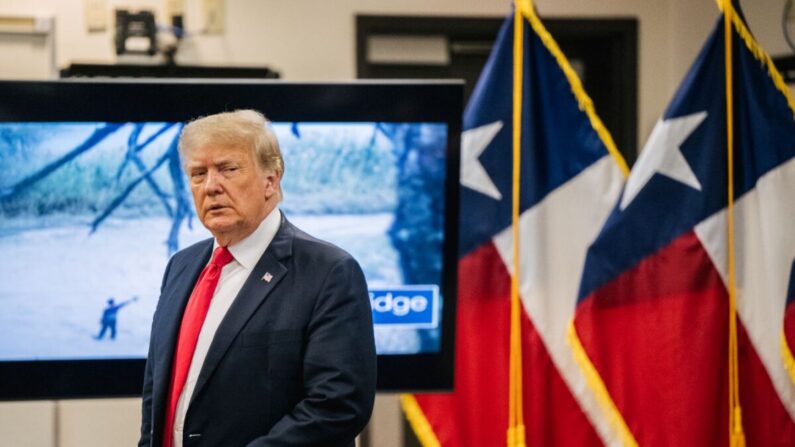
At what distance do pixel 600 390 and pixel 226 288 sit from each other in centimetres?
155

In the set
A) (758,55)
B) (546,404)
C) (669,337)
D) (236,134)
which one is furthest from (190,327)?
(758,55)

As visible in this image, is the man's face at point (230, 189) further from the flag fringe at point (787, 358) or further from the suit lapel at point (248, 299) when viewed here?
the flag fringe at point (787, 358)

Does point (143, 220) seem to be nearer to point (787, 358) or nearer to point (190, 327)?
point (190, 327)

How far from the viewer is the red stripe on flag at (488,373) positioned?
3.05 metres

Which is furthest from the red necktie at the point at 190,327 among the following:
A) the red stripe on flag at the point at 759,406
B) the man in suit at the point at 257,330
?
the red stripe on flag at the point at 759,406

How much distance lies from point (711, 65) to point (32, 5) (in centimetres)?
230

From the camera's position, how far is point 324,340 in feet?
5.49

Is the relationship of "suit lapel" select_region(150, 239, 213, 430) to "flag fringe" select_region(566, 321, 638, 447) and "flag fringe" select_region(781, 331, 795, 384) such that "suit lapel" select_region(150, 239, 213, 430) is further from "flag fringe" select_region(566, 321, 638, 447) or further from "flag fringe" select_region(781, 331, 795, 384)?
"flag fringe" select_region(781, 331, 795, 384)

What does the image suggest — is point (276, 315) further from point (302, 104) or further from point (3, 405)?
point (3, 405)

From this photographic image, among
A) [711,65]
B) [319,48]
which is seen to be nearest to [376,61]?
[319,48]

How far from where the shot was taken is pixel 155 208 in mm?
2855

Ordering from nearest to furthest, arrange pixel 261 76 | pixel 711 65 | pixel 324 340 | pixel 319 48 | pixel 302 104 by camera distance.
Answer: pixel 324 340
pixel 302 104
pixel 711 65
pixel 261 76
pixel 319 48

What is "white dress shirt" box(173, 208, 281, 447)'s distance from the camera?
175 centimetres

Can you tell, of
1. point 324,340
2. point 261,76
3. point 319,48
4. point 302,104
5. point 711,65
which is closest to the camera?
point 324,340
